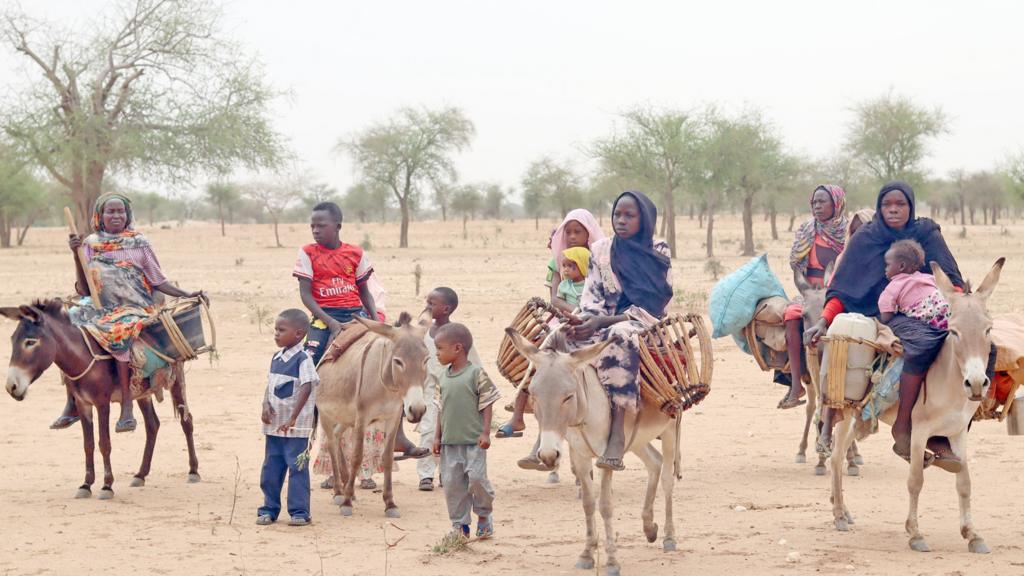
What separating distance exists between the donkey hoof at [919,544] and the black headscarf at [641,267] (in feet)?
6.92

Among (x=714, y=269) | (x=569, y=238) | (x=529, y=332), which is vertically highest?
(x=569, y=238)

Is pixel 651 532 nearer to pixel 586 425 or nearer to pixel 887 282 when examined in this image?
pixel 586 425

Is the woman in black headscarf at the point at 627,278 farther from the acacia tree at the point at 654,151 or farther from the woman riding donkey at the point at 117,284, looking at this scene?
the acacia tree at the point at 654,151

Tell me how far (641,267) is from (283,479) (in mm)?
2850

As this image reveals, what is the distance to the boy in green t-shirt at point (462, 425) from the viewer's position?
23.8ft

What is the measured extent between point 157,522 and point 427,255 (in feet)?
128

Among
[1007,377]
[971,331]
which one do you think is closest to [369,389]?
[971,331]

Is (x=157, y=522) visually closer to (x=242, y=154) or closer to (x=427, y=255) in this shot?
(x=242, y=154)

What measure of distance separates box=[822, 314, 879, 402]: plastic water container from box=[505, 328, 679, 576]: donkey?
3.82 ft

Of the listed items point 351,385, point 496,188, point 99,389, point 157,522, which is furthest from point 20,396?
point 496,188

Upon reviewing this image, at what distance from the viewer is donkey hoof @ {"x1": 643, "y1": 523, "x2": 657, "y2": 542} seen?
724cm

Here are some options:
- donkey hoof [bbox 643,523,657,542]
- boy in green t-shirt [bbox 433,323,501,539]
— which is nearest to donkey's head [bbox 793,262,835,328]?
donkey hoof [bbox 643,523,657,542]

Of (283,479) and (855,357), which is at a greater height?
(855,357)

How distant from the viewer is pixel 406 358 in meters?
7.55
